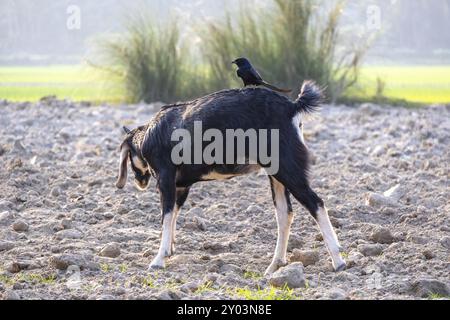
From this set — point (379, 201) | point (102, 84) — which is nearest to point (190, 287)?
point (379, 201)

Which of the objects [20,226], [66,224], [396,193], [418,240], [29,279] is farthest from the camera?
[396,193]

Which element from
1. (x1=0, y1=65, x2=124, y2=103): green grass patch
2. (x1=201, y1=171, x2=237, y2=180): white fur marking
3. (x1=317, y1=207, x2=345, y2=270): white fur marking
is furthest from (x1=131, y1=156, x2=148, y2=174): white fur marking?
(x1=0, y1=65, x2=124, y2=103): green grass patch

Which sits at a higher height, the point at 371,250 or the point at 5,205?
the point at 5,205

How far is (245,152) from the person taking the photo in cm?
619

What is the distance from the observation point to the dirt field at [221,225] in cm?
566

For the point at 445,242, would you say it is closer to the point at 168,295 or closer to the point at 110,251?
the point at 110,251

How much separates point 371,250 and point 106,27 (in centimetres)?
1312

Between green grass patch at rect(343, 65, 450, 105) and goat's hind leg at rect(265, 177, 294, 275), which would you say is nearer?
goat's hind leg at rect(265, 177, 294, 275)

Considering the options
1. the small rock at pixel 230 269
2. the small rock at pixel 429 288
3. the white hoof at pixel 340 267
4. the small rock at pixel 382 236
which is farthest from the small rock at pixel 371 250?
the small rock at pixel 429 288

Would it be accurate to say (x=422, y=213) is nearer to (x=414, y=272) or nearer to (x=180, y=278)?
(x=414, y=272)

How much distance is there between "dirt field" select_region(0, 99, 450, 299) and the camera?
5.66 metres

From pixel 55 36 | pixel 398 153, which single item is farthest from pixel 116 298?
pixel 55 36

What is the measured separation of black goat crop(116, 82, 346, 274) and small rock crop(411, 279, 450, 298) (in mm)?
726

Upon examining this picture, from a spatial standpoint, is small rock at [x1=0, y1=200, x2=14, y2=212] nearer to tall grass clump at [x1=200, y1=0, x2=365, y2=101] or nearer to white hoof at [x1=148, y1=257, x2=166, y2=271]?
white hoof at [x1=148, y1=257, x2=166, y2=271]
